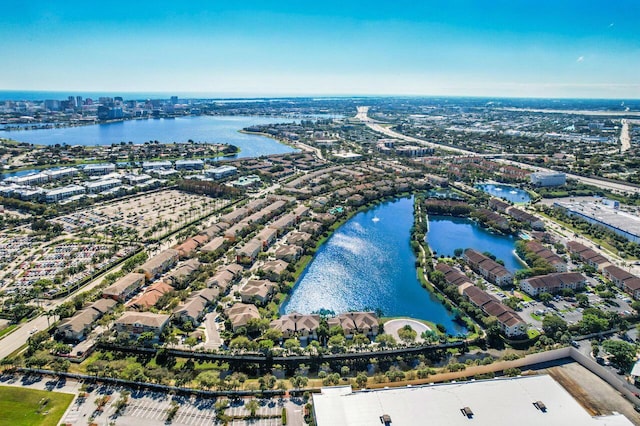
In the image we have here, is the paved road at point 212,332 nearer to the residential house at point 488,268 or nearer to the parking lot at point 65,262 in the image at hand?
the parking lot at point 65,262

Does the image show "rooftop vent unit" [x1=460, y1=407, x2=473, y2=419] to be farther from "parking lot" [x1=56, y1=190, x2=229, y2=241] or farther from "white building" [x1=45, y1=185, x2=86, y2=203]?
"white building" [x1=45, y1=185, x2=86, y2=203]

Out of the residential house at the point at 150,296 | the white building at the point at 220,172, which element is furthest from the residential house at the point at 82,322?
the white building at the point at 220,172

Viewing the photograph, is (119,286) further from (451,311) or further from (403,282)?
(451,311)

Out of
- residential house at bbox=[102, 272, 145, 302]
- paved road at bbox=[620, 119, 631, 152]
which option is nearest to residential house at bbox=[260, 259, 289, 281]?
residential house at bbox=[102, 272, 145, 302]

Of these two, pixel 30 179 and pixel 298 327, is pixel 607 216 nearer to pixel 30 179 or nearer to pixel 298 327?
pixel 298 327

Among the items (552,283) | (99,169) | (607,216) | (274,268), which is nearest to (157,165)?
(99,169)

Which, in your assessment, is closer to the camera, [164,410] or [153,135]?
[164,410]

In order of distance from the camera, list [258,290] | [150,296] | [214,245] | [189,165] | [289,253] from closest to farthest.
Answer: [150,296] < [258,290] < [289,253] < [214,245] < [189,165]
